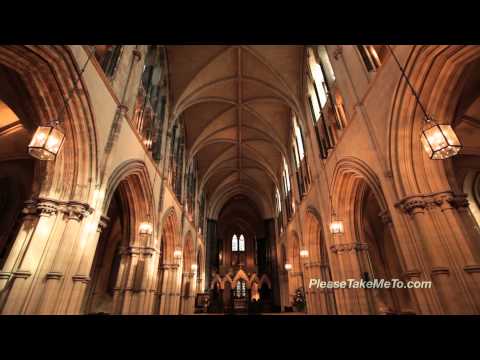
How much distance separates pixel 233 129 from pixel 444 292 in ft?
53.5

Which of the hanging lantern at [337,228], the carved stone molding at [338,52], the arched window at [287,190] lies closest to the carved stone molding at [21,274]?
the hanging lantern at [337,228]

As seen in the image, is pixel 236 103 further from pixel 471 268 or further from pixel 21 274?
pixel 471 268

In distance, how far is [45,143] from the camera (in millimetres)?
3893

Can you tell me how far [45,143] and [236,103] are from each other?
44.1 feet

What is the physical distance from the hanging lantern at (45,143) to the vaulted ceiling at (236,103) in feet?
32.2

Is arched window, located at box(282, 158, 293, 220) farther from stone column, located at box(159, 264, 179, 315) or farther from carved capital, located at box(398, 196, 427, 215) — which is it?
carved capital, located at box(398, 196, 427, 215)

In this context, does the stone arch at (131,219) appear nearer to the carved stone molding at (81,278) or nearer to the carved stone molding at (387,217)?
the carved stone molding at (81,278)

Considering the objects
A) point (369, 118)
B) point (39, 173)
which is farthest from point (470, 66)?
point (39, 173)

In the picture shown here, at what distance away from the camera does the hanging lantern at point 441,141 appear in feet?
12.4

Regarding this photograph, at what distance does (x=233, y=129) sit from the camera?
742 inches

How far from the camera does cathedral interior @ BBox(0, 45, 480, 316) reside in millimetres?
4688

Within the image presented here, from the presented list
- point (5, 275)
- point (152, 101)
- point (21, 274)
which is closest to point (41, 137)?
point (21, 274)

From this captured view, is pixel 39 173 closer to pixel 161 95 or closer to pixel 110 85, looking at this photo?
pixel 110 85

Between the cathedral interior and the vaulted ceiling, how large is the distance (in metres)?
0.11
